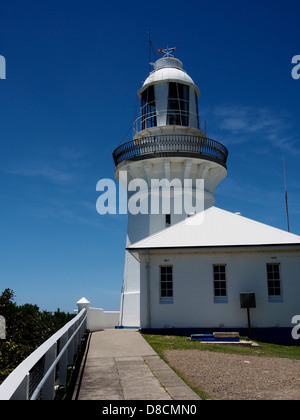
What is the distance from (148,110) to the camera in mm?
21891

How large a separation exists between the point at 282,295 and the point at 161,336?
4784 mm

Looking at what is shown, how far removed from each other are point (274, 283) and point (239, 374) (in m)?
8.49

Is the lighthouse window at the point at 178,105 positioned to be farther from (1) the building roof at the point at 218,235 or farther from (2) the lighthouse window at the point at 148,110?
(1) the building roof at the point at 218,235

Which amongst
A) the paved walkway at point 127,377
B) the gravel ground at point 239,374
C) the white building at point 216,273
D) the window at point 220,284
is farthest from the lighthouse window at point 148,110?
the gravel ground at point 239,374

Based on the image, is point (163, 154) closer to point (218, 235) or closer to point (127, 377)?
point (218, 235)

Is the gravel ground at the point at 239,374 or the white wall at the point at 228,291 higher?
the white wall at the point at 228,291

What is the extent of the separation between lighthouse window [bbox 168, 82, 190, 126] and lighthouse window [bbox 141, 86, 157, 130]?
896 millimetres

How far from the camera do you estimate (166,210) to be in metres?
20.4

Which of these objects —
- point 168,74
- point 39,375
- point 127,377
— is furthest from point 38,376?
point 168,74

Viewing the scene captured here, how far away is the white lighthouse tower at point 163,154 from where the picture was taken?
2034cm

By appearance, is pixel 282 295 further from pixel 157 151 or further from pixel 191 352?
pixel 157 151

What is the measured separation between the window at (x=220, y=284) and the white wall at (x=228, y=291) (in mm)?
180
